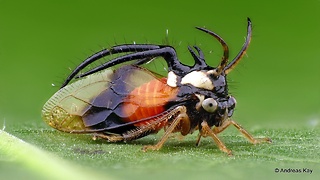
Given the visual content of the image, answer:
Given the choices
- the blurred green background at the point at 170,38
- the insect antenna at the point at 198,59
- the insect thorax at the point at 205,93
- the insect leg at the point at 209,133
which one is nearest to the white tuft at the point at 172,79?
the insect thorax at the point at 205,93

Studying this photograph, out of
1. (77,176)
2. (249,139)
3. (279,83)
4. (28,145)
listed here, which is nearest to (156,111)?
(249,139)

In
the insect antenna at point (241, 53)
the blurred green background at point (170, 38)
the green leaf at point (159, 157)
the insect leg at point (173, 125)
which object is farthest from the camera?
the blurred green background at point (170, 38)

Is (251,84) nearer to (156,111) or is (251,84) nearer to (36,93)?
(36,93)

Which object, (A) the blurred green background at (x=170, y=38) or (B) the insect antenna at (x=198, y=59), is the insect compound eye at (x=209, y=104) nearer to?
(B) the insect antenna at (x=198, y=59)

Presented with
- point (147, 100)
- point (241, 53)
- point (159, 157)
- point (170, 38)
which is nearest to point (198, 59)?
point (241, 53)

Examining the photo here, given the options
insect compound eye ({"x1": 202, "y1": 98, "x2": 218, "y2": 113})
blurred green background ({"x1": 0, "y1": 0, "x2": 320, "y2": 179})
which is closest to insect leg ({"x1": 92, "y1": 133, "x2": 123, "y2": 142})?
insect compound eye ({"x1": 202, "y1": 98, "x2": 218, "y2": 113})

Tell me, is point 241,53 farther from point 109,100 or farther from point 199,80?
point 109,100
